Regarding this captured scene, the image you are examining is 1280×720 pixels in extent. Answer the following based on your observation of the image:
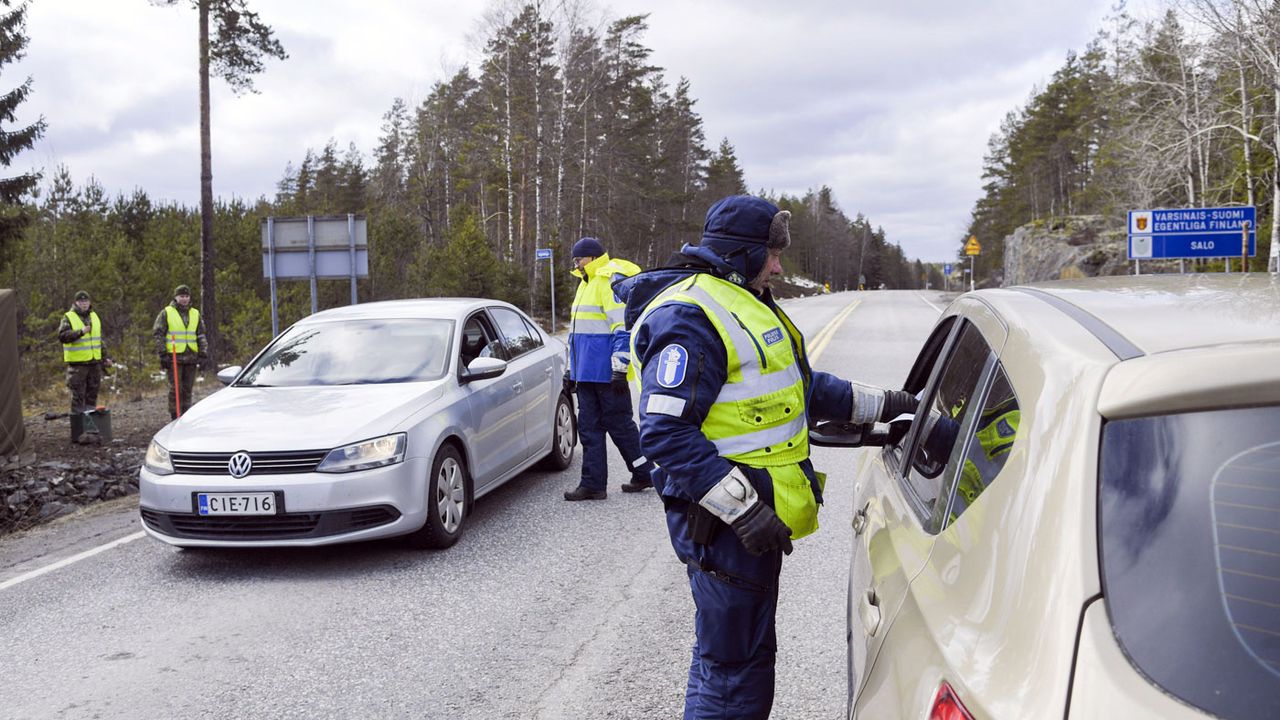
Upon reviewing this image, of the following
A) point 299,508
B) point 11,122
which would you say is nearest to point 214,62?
point 11,122

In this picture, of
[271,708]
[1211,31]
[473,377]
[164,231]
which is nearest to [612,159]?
[164,231]

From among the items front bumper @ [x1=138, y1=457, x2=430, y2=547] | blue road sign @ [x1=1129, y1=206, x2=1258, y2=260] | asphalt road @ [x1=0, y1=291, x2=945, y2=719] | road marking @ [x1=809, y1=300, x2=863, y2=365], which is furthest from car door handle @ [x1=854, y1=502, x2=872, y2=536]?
blue road sign @ [x1=1129, y1=206, x2=1258, y2=260]

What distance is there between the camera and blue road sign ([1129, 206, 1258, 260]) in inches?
990

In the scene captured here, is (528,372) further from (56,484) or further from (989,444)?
(989,444)

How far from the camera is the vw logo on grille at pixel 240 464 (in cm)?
571

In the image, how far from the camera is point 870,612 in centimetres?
220

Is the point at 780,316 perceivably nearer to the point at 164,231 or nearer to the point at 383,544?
the point at 383,544

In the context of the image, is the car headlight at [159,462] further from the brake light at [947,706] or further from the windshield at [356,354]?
the brake light at [947,706]

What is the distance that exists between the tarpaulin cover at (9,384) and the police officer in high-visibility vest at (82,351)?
9.41 feet

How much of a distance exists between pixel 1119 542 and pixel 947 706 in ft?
1.16

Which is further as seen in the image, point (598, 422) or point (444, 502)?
point (598, 422)

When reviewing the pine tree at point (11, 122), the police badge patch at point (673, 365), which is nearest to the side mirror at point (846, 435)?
the police badge patch at point (673, 365)

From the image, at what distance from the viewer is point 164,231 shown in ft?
99.8

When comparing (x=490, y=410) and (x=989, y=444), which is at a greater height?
(x=989, y=444)
